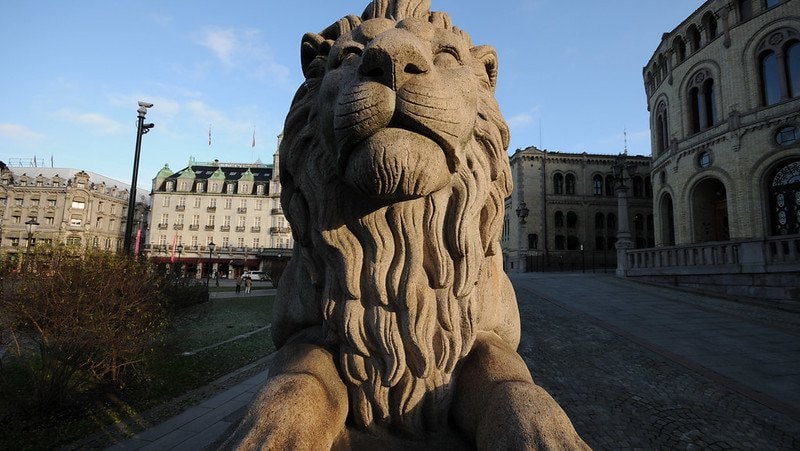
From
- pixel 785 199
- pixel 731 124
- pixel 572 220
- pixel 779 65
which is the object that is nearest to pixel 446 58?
pixel 785 199

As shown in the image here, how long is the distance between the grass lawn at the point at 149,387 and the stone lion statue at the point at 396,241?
4238 millimetres

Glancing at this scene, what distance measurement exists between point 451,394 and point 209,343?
9.42m

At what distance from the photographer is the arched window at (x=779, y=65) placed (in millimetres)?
17938

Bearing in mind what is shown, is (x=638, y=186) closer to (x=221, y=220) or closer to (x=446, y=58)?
(x=446, y=58)

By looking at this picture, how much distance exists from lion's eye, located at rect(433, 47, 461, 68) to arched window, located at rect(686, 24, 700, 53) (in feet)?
88.7

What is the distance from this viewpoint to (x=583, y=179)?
39031 mm

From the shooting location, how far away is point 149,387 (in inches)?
236

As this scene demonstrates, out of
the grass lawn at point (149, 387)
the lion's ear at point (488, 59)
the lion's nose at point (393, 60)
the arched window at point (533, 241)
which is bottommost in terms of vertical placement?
the grass lawn at point (149, 387)

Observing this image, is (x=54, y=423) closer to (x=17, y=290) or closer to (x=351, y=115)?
(x=17, y=290)

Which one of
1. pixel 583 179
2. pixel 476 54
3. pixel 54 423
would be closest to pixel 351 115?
pixel 476 54

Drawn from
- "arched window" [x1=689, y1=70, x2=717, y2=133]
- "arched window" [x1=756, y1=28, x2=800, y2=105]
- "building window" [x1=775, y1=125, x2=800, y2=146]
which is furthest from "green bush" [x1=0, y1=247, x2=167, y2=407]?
"arched window" [x1=689, y1=70, x2=717, y2=133]

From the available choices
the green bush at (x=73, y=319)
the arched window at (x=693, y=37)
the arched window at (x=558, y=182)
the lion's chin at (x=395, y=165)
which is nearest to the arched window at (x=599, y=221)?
the arched window at (x=558, y=182)

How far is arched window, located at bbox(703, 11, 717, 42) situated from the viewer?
21031 millimetres

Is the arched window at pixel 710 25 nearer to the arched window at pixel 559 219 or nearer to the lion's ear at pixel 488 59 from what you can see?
the arched window at pixel 559 219
